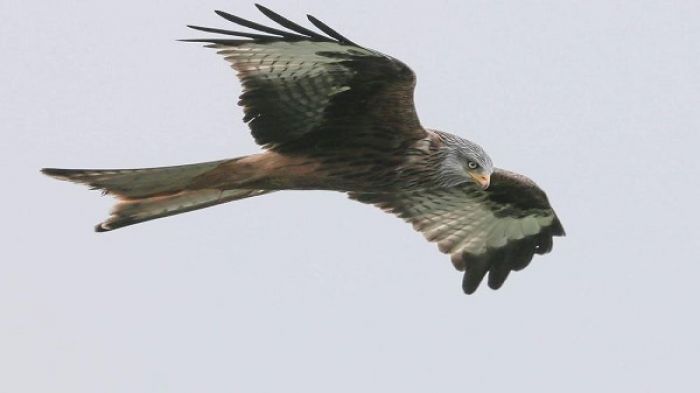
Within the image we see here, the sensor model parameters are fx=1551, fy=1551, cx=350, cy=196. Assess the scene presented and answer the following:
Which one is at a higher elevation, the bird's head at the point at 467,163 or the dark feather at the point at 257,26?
the dark feather at the point at 257,26

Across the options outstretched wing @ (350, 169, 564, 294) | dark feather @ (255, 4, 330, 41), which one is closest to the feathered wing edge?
dark feather @ (255, 4, 330, 41)

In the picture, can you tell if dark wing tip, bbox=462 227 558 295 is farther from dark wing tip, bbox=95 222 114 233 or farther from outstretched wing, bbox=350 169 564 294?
dark wing tip, bbox=95 222 114 233

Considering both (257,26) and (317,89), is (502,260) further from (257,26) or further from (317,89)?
(257,26)

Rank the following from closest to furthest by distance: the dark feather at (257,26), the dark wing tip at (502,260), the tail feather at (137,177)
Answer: the dark feather at (257,26) < the tail feather at (137,177) < the dark wing tip at (502,260)

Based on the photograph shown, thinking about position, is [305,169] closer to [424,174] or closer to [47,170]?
[424,174]

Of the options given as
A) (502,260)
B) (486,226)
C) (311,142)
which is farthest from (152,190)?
(502,260)

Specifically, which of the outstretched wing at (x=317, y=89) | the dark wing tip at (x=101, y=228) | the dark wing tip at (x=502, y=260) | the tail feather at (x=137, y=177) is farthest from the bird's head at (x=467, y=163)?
the dark wing tip at (x=101, y=228)

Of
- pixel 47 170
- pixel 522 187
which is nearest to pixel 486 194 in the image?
pixel 522 187

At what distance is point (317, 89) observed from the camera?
34.2 feet

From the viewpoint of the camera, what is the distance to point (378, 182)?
1086 cm

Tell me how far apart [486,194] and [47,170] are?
150 inches

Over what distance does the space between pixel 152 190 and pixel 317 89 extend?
134 centimetres

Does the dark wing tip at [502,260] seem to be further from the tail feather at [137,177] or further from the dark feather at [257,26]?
the dark feather at [257,26]

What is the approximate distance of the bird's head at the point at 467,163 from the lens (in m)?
10.9
